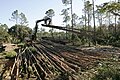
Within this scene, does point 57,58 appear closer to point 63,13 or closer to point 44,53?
point 44,53

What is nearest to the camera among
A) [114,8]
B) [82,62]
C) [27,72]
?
[82,62]

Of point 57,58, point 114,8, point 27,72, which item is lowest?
point 27,72

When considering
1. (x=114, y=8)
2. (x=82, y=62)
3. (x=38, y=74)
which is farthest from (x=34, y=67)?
(x=114, y=8)

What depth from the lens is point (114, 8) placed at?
37.7 ft

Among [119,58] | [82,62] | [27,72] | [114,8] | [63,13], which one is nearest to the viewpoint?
[82,62]

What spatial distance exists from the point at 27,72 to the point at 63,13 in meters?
52.2

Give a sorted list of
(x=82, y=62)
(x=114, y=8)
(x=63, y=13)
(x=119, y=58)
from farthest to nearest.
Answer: (x=63, y=13) → (x=114, y=8) → (x=119, y=58) → (x=82, y=62)

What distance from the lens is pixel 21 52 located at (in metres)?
5.92

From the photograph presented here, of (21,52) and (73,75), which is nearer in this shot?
(73,75)

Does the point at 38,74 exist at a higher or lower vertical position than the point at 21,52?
lower

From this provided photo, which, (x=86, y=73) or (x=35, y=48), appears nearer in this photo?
(x=86, y=73)

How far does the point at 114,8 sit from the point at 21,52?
6804 millimetres

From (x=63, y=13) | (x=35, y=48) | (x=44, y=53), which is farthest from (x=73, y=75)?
(x=63, y=13)

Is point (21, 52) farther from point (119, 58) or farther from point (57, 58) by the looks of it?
point (119, 58)
